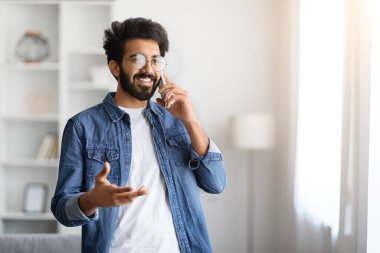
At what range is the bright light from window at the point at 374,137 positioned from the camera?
2.38m

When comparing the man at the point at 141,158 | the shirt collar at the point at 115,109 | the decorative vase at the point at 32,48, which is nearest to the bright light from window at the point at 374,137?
the man at the point at 141,158

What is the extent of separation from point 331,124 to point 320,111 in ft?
0.79

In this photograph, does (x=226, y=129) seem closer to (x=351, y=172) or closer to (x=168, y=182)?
(x=351, y=172)

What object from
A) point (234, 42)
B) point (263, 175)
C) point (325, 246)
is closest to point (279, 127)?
point (263, 175)

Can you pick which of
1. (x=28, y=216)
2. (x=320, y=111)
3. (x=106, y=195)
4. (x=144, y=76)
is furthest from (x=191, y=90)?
(x=106, y=195)

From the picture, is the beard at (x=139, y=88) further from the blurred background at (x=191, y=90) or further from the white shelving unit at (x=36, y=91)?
the white shelving unit at (x=36, y=91)

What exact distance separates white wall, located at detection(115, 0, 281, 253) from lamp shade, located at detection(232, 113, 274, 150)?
0.43m

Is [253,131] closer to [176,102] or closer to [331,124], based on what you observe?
[331,124]

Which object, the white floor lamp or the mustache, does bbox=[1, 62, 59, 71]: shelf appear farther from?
the mustache

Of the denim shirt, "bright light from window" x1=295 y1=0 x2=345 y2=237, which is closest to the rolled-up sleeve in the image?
the denim shirt

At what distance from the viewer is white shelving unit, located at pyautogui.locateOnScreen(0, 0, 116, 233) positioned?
14.1ft

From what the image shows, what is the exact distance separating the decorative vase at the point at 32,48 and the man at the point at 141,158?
2.67 metres

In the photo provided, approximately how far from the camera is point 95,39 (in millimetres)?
4340

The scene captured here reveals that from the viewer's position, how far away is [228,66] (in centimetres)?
436
